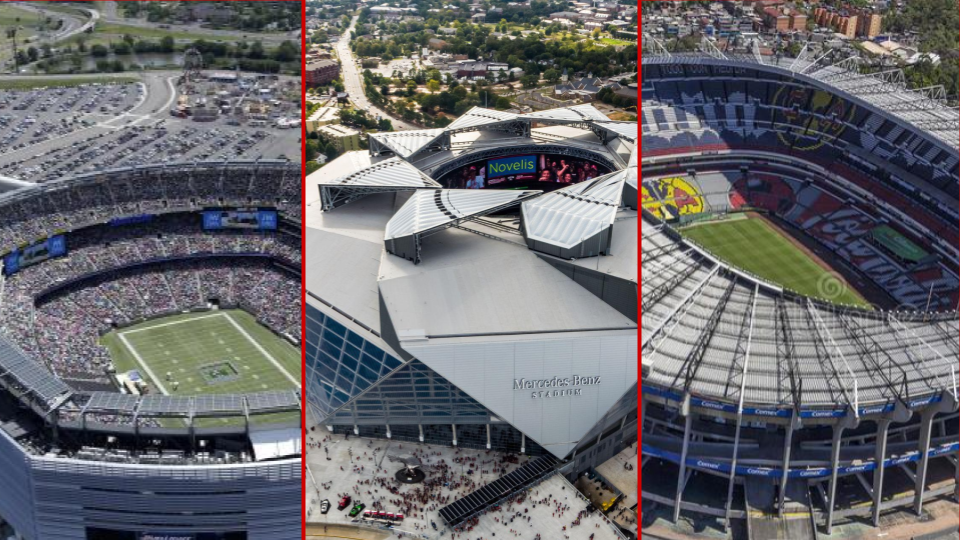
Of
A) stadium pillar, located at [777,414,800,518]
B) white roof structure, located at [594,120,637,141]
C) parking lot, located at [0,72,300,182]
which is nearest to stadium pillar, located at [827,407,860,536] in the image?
stadium pillar, located at [777,414,800,518]

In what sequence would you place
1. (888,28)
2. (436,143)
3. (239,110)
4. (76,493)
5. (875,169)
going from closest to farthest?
(76,493) < (436,143) < (875,169) < (888,28) < (239,110)

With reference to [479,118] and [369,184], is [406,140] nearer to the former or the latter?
[479,118]

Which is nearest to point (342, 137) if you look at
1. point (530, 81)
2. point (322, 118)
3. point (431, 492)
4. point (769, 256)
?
point (322, 118)

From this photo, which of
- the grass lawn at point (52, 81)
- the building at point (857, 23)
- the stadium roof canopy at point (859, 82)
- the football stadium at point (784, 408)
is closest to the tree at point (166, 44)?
the grass lawn at point (52, 81)

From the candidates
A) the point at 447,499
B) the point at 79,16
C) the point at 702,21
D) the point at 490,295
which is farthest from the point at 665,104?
the point at 79,16

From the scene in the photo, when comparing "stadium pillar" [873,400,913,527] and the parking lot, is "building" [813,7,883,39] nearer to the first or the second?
the parking lot

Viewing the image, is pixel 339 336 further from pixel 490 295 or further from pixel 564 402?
pixel 564 402
